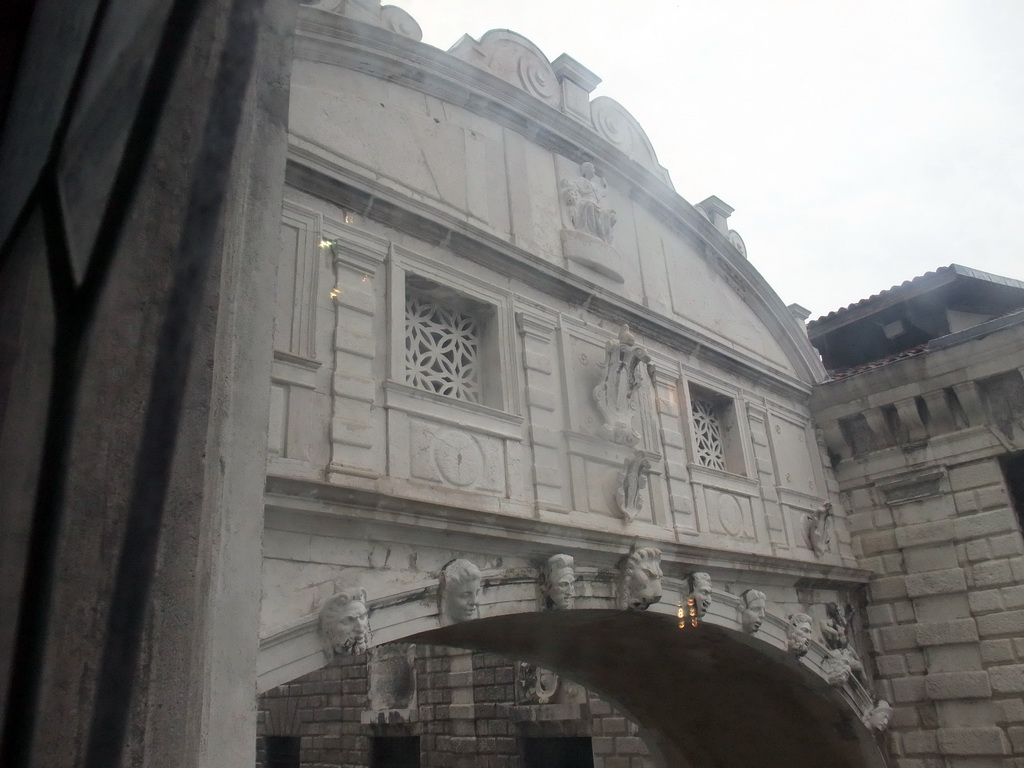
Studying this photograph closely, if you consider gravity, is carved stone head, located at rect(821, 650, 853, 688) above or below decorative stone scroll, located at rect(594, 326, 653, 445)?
below

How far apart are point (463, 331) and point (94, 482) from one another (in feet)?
19.4

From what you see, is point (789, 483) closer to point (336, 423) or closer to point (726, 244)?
point (726, 244)

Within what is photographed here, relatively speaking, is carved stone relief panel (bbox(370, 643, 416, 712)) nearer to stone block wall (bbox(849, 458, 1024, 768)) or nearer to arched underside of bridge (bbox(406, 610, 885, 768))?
arched underside of bridge (bbox(406, 610, 885, 768))

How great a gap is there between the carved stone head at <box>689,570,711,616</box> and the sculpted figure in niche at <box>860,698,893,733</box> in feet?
10.2

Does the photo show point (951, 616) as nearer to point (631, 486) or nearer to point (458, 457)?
point (631, 486)

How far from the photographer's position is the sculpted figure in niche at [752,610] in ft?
26.2

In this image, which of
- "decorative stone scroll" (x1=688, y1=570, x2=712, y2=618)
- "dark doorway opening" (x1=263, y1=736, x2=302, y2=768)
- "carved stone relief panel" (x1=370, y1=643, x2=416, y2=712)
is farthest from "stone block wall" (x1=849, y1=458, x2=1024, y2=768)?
"dark doorway opening" (x1=263, y1=736, x2=302, y2=768)

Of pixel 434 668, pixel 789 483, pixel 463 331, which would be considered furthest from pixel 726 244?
pixel 434 668

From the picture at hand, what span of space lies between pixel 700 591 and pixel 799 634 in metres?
1.78

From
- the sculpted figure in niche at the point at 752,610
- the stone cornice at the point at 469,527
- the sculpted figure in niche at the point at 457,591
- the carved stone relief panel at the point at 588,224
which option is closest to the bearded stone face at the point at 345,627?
the stone cornice at the point at 469,527

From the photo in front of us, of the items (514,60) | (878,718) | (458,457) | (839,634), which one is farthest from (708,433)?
(514,60)

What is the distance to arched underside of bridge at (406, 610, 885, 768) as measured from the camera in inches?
301

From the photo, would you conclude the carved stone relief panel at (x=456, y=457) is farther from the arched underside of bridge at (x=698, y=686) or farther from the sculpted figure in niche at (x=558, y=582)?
the arched underside of bridge at (x=698, y=686)

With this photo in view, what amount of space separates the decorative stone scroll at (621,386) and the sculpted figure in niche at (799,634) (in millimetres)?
2759
